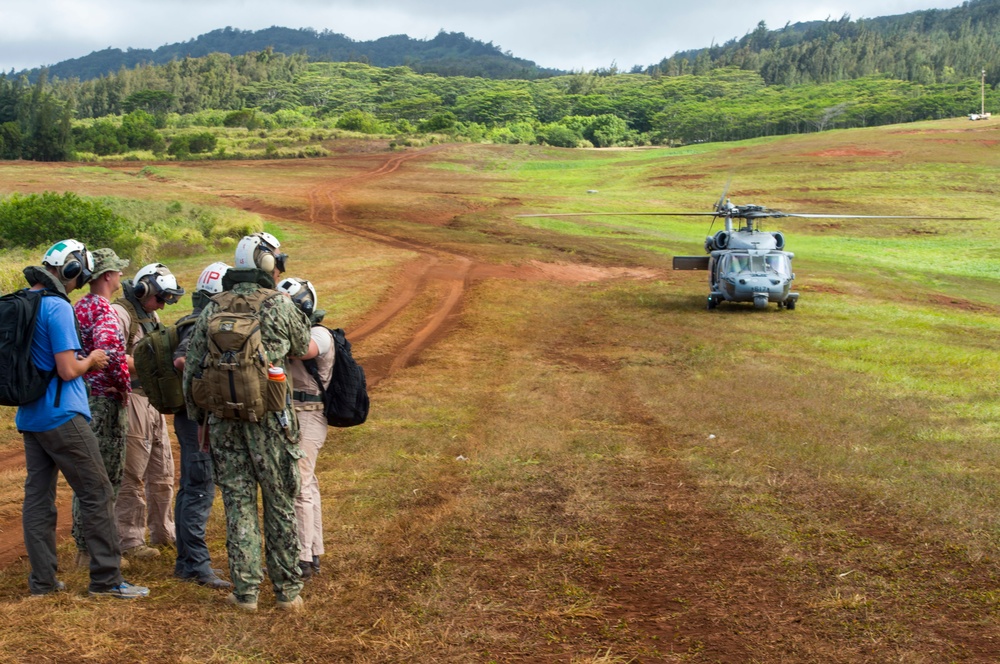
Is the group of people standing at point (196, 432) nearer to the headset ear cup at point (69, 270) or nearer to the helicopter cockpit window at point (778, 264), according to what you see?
the headset ear cup at point (69, 270)

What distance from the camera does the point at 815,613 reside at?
6180 millimetres

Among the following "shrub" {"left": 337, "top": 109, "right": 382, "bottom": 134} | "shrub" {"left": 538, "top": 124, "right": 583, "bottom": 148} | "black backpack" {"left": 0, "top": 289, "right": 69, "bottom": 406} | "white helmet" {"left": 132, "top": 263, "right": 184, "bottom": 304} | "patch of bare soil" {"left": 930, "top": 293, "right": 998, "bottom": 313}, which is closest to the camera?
"black backpack" {"left": 0, "top": 289, "right": 69, "bottom": 406}

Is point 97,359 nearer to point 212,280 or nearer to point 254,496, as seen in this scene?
point 212,280

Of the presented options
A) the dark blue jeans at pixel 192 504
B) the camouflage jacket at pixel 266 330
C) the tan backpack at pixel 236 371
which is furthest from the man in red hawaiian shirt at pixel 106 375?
the tan backpack at pixel 236 371

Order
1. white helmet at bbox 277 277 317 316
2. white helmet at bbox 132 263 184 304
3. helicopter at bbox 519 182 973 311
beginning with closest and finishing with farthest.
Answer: white helmet at bbox 277 277 317 316 → white helmet at bbox 132 263 184 304 → helicopter at bbox 519 182 973 311

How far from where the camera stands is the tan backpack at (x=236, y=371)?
554 cm

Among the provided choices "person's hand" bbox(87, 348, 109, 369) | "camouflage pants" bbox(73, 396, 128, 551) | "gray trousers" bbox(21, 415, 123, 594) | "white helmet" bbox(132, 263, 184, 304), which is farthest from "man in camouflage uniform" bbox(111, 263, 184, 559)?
"gray trousers" bbox(21, 415, 123, 594)

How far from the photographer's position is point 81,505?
19.6ft

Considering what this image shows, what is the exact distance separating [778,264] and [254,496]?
62.6 feet

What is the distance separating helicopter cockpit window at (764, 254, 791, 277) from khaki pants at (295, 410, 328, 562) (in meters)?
18.1

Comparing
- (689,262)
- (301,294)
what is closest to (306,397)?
(301,294)

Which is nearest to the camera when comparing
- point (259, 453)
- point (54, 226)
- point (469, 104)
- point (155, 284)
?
point (259, 453)

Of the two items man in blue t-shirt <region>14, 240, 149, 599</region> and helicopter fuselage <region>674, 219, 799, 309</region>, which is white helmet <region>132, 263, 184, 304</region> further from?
helicopter fuselage <region>674, 219, 799, 309</region>

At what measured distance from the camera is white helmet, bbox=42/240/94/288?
6020 mm
